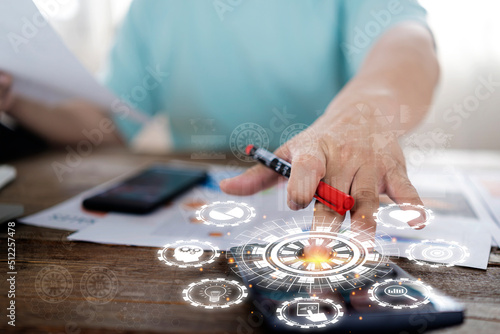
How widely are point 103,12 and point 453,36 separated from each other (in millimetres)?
1304

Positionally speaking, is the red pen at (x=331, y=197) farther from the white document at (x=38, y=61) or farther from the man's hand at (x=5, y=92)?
the man's hand at (x=5, y=92)

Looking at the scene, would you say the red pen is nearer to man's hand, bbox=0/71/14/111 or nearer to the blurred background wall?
man's hand, bbox=0/71/14/111

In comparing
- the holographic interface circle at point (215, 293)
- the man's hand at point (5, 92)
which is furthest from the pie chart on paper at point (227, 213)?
the man's hand at point (5, 92)

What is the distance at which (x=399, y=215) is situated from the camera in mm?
365

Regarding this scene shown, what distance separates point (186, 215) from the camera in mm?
427

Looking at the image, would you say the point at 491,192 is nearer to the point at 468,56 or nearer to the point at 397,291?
the point at 397,291

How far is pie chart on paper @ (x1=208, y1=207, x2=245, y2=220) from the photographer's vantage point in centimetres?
41

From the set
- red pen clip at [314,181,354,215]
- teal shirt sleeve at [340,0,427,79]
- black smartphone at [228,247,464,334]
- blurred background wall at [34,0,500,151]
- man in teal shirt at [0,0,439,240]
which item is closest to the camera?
black smartphone at [228,247,464,334]

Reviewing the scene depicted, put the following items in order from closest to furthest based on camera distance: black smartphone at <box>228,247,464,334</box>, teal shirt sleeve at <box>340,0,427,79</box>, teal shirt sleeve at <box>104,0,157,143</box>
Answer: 1. black smartphone at <box>228,247,464,334</box>
2. teal shirt sleeve at <box>340,0,427,79</box>
3. teal shirt sleeve at <box>104,0,157,143</box>

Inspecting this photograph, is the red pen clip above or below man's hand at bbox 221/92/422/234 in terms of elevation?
below

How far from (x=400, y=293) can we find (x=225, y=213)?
201 mm

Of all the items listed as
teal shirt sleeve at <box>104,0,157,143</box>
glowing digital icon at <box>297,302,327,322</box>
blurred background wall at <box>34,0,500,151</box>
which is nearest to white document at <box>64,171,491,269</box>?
glowing digital icon at <box>297,302,327,322</box>

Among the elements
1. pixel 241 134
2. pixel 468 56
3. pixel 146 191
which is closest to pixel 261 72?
pixel 241 134

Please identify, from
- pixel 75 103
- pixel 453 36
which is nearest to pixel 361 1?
pixel 75 103
